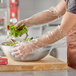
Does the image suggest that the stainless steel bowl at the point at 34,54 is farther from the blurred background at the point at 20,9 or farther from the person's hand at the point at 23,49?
the blurred background at the point at 20,9

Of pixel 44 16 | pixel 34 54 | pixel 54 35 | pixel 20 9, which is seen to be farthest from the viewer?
pixel 20 9

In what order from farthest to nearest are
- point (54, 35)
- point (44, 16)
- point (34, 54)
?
point (44, 16), point (34, 54), point (54, 35)

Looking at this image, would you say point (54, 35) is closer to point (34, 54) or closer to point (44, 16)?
point (34, 54)

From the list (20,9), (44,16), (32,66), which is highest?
(20,9)

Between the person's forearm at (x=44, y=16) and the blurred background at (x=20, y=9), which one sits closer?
the person's forearm at (x=44, y=16)

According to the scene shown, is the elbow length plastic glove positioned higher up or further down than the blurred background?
further down

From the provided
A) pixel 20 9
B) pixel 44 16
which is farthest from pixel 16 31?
pixel 20 9

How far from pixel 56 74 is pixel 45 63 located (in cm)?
17

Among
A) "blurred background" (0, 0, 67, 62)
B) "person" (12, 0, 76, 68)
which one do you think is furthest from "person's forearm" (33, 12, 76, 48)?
"blurred background" (0, 0, 67, 62)

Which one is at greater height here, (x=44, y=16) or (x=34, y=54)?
(x=44, y=16)

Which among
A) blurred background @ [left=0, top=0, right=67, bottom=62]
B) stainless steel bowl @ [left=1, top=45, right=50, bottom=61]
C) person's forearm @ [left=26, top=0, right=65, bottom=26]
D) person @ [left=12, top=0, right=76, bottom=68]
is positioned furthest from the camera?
blurred background @ [left=0, top=0, right=67, bottom=62]

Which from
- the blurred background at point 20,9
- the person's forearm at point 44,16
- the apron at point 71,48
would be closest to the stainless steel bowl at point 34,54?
the apron at point 71,48

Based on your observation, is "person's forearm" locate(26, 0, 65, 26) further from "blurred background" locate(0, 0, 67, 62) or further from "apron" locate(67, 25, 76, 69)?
"blurred background" locate(0, 0, 67, 62)

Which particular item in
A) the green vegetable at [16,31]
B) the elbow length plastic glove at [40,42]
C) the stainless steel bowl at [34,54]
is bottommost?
the stainless steel bowl at [34,54]
